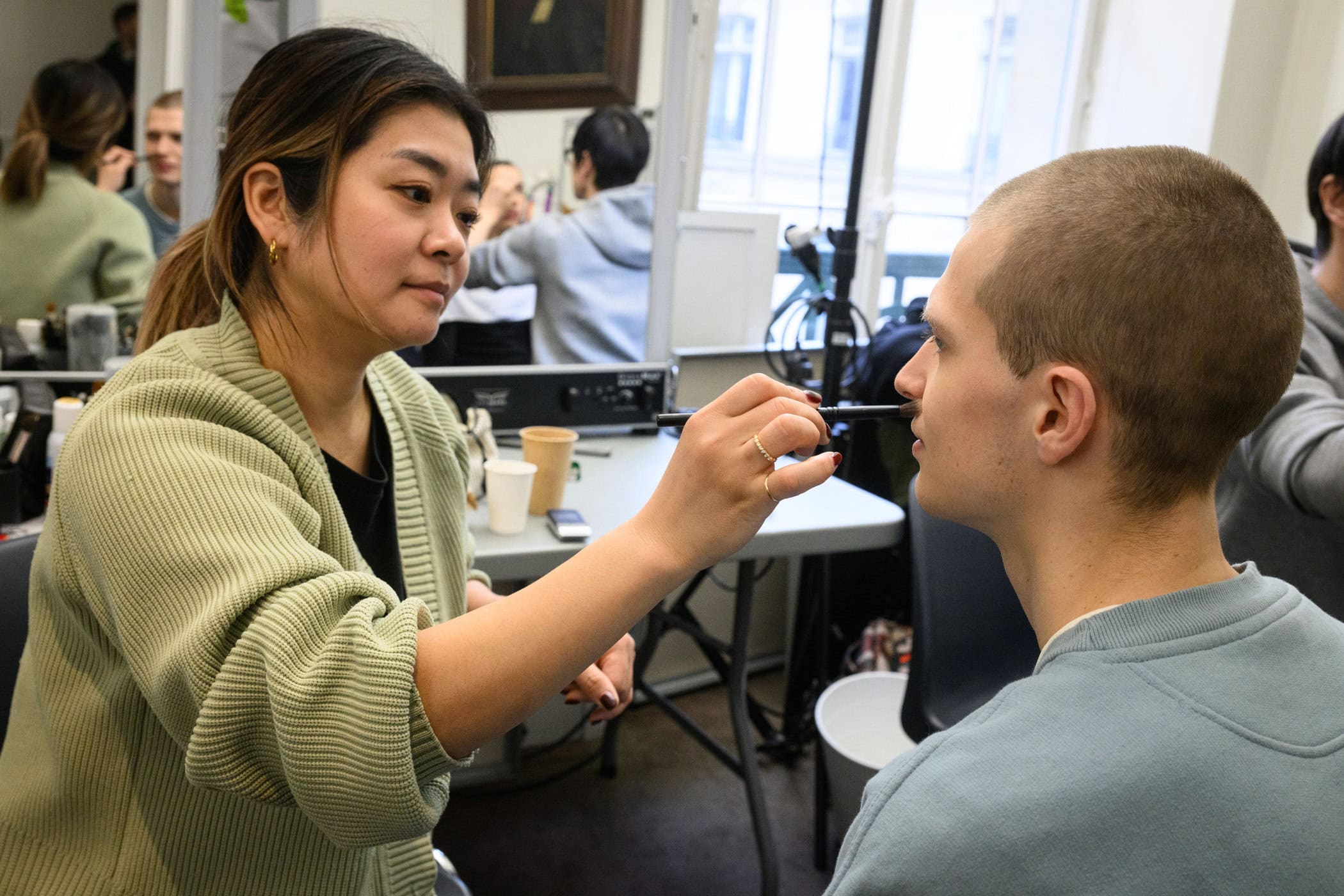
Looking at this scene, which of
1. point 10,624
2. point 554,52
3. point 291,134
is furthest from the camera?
point 554,52

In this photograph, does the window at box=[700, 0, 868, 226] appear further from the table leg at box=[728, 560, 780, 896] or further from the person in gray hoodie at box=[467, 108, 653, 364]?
the table leg at box=[728, 560, 780, 896]

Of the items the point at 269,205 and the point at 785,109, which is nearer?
the point at 269,205

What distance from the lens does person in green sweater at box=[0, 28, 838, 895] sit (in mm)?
739

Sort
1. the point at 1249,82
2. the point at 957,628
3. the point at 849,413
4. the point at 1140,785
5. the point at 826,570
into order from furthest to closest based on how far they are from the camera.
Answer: the point at 1249,82 < the point at 826,570 < the point at 957,628 < the point at 849,413 < the point at 1140,785

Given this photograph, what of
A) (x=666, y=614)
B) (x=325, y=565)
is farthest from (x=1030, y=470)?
(x=666, y=614)

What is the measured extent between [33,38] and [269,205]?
3.02 ft

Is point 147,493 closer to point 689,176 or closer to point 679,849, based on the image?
point 679,849

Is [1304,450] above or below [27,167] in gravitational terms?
below

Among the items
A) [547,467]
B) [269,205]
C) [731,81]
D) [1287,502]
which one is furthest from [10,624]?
[731,81]

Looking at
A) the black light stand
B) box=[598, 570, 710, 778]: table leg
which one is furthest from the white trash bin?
box=[598, 570, 710, 778]: table leg

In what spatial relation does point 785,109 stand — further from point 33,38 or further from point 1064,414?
point 1064,414

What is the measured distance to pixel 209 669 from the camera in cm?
73

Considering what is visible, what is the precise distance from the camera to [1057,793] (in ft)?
2.13

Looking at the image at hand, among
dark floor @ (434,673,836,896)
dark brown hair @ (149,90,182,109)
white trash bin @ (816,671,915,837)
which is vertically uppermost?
dark brown hair @ (149,90,182,109)
